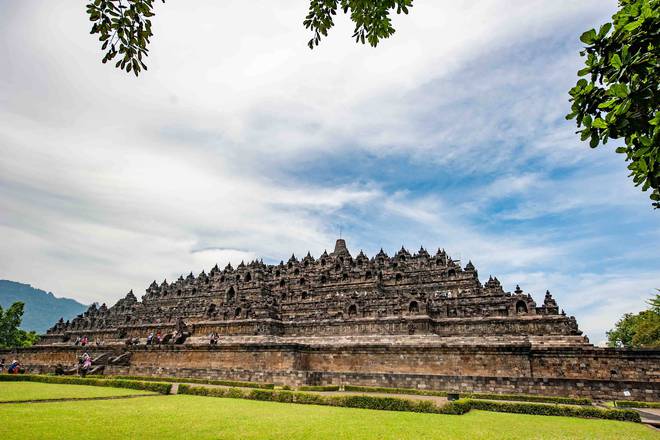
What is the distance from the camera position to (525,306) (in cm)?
2859

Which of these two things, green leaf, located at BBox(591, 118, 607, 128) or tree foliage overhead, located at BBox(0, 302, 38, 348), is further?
tree foliage overhead, located at BBox(0, 302, 38, 348)

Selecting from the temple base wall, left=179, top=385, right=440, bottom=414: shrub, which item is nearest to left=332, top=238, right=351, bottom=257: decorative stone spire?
the temple base wall

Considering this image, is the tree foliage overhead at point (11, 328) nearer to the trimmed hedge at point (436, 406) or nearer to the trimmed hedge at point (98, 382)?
the trimmed hedge at point (98, 382)

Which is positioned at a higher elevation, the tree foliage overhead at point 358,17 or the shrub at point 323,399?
the tree foliage overhead at point 358,17

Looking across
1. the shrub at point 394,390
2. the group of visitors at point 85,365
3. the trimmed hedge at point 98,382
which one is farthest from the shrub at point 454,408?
the group of visitors at point 85,365

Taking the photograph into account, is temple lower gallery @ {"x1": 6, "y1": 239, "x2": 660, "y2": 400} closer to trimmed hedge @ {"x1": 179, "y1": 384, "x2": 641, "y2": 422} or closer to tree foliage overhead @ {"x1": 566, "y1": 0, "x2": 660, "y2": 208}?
trimmed hedge @ {"x1": 179, "y1": 384, "x2": 641, "y2": 422}

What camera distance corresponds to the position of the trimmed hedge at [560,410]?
13.5 m

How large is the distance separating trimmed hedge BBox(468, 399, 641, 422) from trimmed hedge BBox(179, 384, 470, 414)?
138 cm

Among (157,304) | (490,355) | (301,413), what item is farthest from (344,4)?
(157,304)

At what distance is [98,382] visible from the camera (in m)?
22.4

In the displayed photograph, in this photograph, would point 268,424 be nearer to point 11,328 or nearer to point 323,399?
point 323,399

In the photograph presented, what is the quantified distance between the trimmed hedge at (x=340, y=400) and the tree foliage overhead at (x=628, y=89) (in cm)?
1149

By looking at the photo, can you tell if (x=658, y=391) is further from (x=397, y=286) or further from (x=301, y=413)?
(x=397, y=286)

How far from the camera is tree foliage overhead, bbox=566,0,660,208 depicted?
16.3 feet
